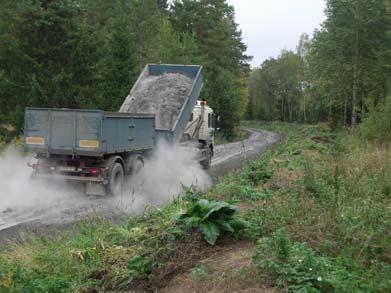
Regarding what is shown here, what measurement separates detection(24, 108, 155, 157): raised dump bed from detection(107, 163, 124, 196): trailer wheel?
0.47 m

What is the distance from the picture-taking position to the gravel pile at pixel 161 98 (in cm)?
1659

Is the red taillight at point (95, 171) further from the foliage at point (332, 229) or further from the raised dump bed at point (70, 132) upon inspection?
the foliage at point (332, 229)

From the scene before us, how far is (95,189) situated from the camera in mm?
12367

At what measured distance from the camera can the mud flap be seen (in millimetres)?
12328

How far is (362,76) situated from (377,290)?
3060cm

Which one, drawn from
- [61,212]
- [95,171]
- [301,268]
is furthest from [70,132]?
[301,268]

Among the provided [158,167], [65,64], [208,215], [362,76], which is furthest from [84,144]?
[362,76]

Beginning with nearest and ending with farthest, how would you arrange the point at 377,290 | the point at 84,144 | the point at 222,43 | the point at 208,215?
the point at 377,290
the point at 208,215
the point at 84,144
the point at 222,43

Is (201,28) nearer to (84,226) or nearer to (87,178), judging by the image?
(87,178)

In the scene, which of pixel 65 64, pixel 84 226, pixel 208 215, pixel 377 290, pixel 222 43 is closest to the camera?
pixel 377 290

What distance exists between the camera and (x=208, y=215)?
6.47 meters

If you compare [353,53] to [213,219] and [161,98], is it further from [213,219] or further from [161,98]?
[213,219]

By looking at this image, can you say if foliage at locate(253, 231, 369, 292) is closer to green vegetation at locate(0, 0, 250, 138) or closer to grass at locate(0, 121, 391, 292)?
grass at locate(0, 121, 391, 292)

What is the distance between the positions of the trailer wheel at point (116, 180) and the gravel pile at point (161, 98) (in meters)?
3.57
